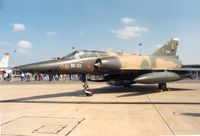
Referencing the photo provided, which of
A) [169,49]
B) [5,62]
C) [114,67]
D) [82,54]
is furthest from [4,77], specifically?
[114,67]

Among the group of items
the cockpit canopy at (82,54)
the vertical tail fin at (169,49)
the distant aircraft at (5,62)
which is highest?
the distant aircraft at (5,62)

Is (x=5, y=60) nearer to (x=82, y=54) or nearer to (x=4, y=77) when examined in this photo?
(x=4, y=77)

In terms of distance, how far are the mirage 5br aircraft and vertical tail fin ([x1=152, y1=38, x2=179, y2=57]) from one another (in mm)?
893

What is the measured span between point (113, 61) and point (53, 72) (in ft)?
11.6

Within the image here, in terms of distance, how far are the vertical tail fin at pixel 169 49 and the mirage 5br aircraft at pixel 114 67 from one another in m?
0.89

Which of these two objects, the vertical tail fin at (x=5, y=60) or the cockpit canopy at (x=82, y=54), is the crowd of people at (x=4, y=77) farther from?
the cockpit canopy at (x=82, y=54)

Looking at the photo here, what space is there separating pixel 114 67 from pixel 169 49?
7.40 m

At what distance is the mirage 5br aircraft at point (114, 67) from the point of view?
42.9ft

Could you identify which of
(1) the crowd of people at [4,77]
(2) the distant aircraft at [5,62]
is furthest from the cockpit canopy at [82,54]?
(2) the distant aircraft at [5,62]

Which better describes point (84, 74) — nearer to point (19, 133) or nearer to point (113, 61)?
point (113, 61)

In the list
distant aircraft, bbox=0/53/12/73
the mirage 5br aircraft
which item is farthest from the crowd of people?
the mirage 5br aircraft

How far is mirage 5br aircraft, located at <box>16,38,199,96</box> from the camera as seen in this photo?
13070 mm

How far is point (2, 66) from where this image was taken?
177 feet

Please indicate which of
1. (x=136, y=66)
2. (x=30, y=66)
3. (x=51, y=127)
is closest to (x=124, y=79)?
(x=136, y=66)
